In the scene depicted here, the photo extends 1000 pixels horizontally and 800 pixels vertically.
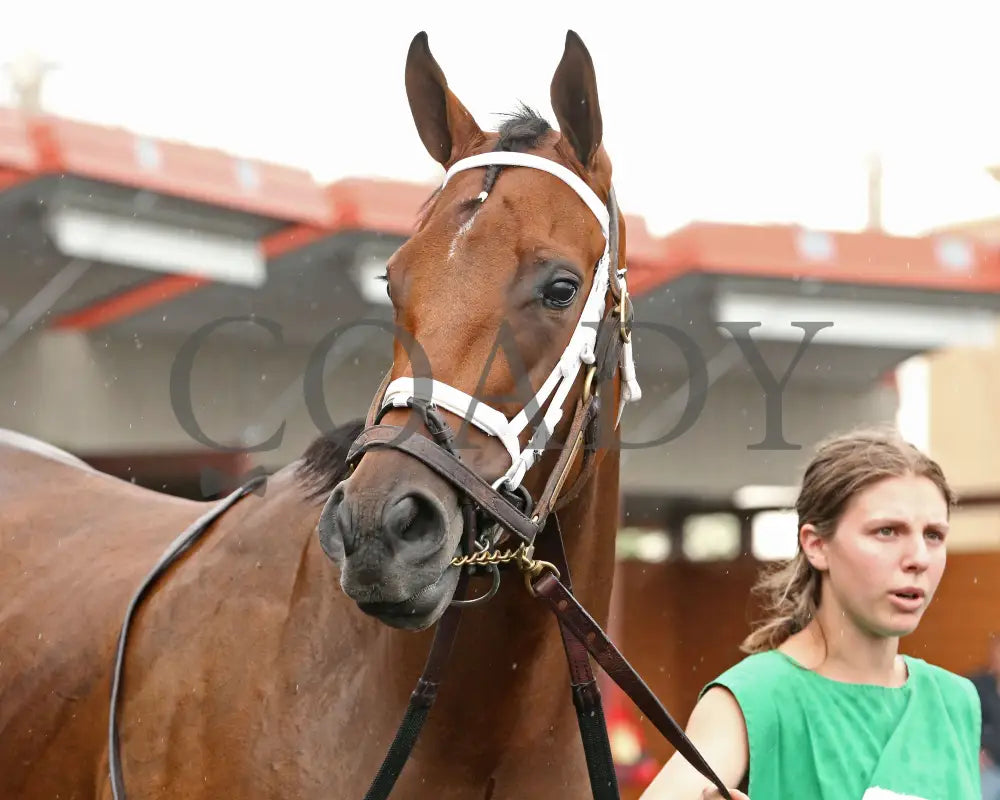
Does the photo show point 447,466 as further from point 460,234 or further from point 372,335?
point 372,335

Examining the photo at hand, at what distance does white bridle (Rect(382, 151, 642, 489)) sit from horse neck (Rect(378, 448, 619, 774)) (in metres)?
0.28

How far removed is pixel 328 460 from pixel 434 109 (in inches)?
32.4

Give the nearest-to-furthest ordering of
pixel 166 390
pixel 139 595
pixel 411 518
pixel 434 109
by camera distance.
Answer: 1. pixel 411 518
2. pixel 434 109
3. pixel 139 595
4. pixel 166 390

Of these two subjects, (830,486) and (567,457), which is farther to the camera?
(830,486)

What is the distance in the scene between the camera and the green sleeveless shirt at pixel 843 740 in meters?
2.36

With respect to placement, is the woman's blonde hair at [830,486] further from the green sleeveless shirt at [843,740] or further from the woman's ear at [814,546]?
the green sleeveless shirt at [843,740]

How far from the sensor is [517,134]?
2648 millimetres

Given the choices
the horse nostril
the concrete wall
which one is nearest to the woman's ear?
the horse nostril

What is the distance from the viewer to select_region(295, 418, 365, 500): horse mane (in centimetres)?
271

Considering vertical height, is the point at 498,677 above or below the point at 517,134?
below

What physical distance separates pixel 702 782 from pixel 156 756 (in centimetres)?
118

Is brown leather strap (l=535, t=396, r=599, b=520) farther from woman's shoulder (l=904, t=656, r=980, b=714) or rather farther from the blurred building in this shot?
the blurred building

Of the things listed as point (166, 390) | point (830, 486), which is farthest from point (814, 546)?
point (166, 390)

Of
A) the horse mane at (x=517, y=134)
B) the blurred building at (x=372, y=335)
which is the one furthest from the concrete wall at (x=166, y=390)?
the horse mane at (x=517, y=134)
